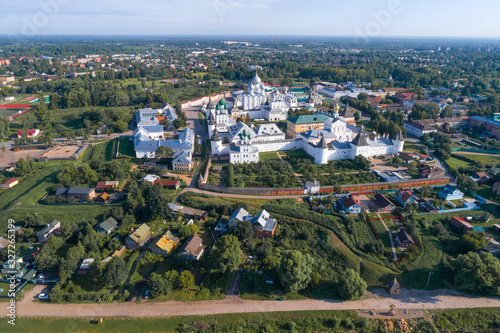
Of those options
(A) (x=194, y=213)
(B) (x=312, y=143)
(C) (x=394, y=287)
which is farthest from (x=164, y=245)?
(B) (x=312, y=143)

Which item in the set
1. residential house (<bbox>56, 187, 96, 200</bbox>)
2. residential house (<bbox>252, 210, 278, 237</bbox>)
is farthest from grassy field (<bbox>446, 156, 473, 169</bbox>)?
residential house (<bbox>56, 187, 96, 200</bbox>)

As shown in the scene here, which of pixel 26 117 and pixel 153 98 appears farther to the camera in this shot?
pixel 153 98

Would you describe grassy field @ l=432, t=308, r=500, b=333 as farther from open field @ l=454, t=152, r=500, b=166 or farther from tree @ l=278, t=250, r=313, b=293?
open field @ l=454, t=152, r=500, b=166

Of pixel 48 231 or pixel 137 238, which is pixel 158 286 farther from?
pixel 48 231

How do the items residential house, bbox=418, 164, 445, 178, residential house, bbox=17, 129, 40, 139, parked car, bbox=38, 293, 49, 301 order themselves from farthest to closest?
residential house, bbox=17, 129, 40, 139 < residential house, bbox=418, 164, 445, 178 < parked car, bbox=38, 293, 49, 301

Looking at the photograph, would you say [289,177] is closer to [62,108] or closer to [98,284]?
[98,284]

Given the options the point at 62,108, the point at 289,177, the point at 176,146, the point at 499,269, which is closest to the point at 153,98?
the point at 62,108
